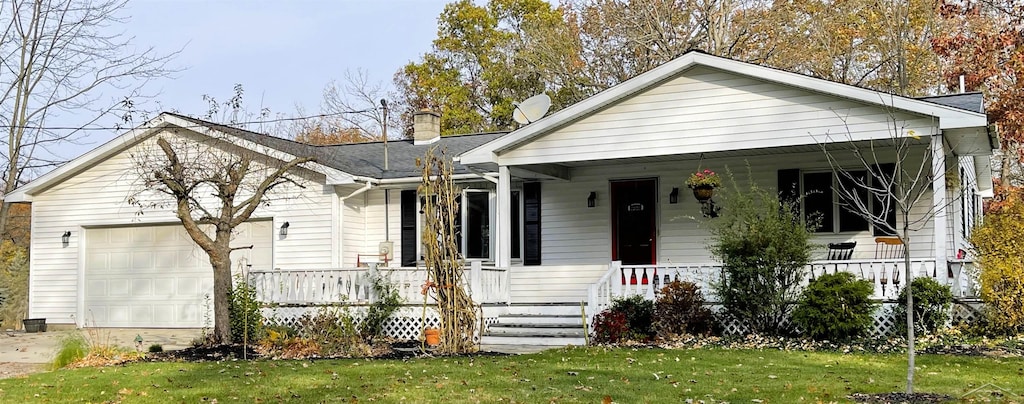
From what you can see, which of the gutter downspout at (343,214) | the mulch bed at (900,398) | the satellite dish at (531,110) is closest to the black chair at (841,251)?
the satellite dish at (531,110)

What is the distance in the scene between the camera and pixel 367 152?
2117 centimetres

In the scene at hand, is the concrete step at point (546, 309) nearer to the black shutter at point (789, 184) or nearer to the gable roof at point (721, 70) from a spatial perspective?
the gable roof at point (721, 70)

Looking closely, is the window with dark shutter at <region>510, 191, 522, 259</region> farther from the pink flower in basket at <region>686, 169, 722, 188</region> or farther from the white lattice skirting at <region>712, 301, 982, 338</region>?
the white lattice skirting at <region>712, 301, 982, 338</region>

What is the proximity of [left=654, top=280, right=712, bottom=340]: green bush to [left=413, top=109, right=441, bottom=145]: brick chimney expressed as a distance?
920 centimetres

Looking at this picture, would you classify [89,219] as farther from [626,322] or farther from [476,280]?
[626,322]

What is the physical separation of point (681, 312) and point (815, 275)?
6.24 ft

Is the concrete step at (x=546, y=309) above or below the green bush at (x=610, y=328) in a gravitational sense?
above

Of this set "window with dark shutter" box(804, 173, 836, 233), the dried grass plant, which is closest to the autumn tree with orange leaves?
"window with dark shutter" box(804, 173, 836, 233)

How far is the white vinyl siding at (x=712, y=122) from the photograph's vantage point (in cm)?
1330

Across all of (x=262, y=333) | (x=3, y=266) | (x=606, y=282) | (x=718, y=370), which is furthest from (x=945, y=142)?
(x=3, y=266)

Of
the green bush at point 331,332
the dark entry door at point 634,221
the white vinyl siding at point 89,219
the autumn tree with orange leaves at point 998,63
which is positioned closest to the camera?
Result: the green bush at point 331,332

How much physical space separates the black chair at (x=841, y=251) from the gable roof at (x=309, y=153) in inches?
251

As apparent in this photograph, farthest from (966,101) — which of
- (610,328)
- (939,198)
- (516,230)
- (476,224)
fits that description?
(476,224)

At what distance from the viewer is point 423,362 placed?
11539 millimetres
